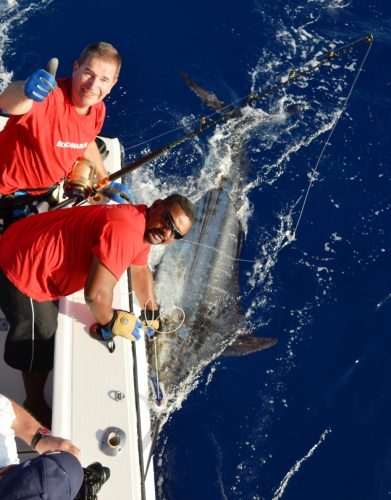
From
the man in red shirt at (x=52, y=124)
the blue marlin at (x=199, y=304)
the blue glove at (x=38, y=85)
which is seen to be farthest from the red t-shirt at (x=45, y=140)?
the blue marlin at (x=199, y=304)

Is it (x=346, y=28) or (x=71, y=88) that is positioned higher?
(x=71, y=88)

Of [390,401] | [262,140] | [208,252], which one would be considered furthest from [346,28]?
[390,401]

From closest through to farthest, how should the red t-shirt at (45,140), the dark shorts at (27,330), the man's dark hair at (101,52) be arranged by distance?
the dark shorts at (27,330) → the man's dark hair at (101,52) → the red t-shirt at (45,140)

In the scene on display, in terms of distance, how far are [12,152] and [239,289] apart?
9.61 feet

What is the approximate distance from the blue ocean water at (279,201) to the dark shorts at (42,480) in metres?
2.72

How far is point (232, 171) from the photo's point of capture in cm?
679

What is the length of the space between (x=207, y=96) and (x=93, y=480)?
226 inches

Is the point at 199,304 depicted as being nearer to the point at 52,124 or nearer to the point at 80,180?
the point at 80,180

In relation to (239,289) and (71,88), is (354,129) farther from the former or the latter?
(71,88)

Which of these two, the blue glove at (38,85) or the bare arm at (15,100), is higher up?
the blue glove at (38,85)

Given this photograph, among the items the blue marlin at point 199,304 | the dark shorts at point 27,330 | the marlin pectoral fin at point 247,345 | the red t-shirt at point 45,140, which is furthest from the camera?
the marlin pectoral fin at point 247,345

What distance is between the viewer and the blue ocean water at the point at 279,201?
5.04 m

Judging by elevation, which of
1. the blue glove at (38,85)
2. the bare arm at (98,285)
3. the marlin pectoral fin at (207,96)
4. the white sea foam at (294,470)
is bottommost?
the white sea foam at (294,470)

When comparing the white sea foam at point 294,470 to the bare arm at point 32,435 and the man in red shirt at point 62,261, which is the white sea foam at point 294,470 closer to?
the man in red shirt at point 62,261
